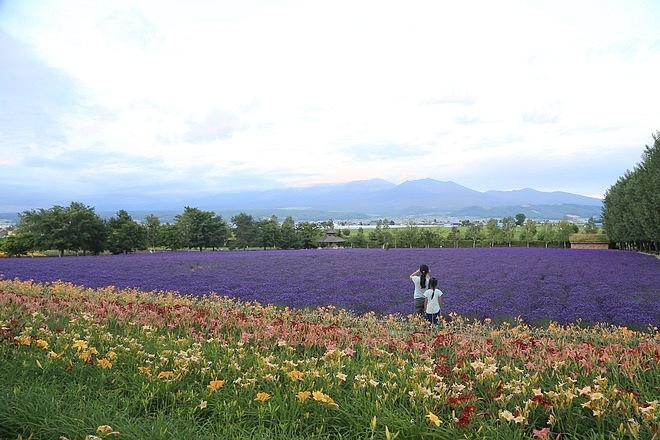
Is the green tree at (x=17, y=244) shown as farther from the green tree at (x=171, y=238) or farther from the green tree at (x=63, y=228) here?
the green tree at (x=171, y=238)

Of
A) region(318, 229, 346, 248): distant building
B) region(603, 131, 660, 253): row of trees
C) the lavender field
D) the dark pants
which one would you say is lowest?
region(318, 229, 346, 248): distant building

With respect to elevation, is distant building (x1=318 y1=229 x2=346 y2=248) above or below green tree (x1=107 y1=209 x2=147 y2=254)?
below

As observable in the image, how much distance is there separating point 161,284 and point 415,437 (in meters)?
13.6

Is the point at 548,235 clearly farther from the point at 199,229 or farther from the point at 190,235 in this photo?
the point at 190,235

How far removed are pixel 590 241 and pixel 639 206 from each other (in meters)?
23.4

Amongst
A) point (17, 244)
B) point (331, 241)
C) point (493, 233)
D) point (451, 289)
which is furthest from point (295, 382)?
point (493, 233)

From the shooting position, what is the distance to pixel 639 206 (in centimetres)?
3525

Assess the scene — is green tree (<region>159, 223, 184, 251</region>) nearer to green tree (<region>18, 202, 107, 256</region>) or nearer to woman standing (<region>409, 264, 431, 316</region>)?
green tree (<region>18, 202, 107, 256</region>)

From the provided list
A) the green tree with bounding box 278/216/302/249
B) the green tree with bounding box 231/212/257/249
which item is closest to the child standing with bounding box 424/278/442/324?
the green tree with bounding box 231/212/257/249

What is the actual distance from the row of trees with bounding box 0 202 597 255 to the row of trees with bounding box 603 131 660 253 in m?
13.5

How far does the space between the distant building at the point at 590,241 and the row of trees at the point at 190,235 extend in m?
3.64

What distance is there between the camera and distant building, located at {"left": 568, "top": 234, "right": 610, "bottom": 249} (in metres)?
56.3

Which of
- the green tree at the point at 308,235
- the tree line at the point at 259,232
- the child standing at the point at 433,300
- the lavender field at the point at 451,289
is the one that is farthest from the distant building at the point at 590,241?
the child standing at the point at 433,300

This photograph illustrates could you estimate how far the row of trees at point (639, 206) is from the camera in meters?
30.0
